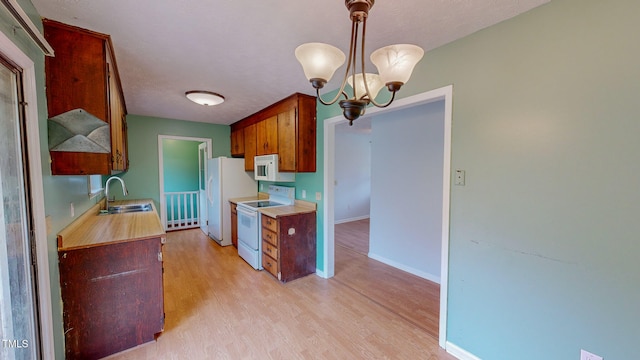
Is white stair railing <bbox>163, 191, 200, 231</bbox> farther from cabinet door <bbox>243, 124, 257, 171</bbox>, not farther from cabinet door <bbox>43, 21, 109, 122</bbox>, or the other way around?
cabinet door <bbox>43, 21, 109, 122</bbox>

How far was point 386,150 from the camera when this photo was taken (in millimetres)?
3725

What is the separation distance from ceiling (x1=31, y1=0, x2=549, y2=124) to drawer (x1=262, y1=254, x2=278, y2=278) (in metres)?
2.21

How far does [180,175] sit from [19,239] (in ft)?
17.1

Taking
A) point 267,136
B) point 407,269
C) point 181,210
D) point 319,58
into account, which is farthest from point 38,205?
point 181,210

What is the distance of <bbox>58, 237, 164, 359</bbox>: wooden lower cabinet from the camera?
5.63 feet

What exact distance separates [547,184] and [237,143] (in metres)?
4.64

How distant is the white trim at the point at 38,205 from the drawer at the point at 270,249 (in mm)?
1933

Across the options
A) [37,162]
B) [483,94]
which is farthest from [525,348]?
[37,162]

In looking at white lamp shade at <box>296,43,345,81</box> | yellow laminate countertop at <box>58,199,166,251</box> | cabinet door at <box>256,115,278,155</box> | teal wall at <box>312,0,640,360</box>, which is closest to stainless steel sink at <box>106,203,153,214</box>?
yellow laminate countertop at <box>58,199,166,251</box>

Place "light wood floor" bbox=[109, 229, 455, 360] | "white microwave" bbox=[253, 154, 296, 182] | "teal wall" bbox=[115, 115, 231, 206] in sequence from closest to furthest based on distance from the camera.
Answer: "light wood floor" bbox=[109, 229, 455, 360]
"white microwave" bbox=[253, 154, 296, 182]
"teal wall" bbox=[115, 115, 231, 206]

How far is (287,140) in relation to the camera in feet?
10.8

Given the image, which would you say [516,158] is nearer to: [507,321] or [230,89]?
[507,321]

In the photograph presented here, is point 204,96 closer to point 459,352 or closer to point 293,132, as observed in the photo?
point 293,132

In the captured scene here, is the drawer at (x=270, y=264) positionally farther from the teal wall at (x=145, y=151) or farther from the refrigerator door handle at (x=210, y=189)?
the teal wall at (x=145, y=151)
